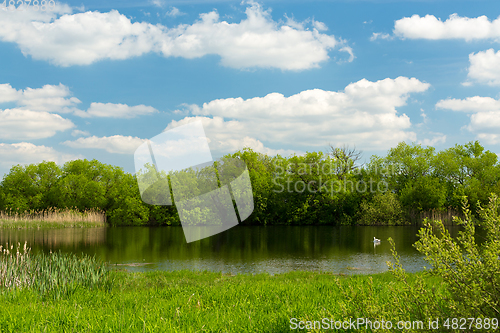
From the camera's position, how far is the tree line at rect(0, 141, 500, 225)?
47.7 meters

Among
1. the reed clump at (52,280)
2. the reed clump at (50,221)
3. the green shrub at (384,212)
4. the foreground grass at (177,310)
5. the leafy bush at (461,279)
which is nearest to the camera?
the leafy bush at (461,279)

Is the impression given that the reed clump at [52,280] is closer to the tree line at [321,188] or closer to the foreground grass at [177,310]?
the foreground grass at [177,310]

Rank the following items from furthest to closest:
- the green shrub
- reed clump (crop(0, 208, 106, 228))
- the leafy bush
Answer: the green shrub < reed clump (crop(0, 208, 106, 228)) < the leafy bush

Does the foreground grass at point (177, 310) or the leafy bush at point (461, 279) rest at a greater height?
the leafy bush at point (461, 279)

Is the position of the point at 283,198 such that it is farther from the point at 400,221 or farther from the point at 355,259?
the point at 355,259

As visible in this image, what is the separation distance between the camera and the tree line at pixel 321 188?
47.7 meters

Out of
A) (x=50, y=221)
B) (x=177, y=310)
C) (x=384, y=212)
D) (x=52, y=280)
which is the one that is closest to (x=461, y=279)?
(x=177, y=310)

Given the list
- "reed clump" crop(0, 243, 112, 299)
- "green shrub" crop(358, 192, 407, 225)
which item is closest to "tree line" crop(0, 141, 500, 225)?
"green shrub" crop(358, 192, 407, 225)

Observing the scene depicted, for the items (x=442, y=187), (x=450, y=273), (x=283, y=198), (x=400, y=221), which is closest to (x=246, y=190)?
(x=283, y=198)

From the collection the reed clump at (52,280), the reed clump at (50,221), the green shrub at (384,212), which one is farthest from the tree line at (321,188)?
the reed clump at (52,280)

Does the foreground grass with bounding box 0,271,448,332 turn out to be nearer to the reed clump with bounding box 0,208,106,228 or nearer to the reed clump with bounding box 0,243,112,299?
the reed clump with bounding box 0,243,112,299

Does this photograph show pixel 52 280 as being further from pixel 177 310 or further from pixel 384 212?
pixel 384 212

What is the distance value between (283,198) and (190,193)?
13.5 meters

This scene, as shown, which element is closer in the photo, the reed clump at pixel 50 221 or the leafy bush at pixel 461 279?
the leafy bush at pixel 461 279
